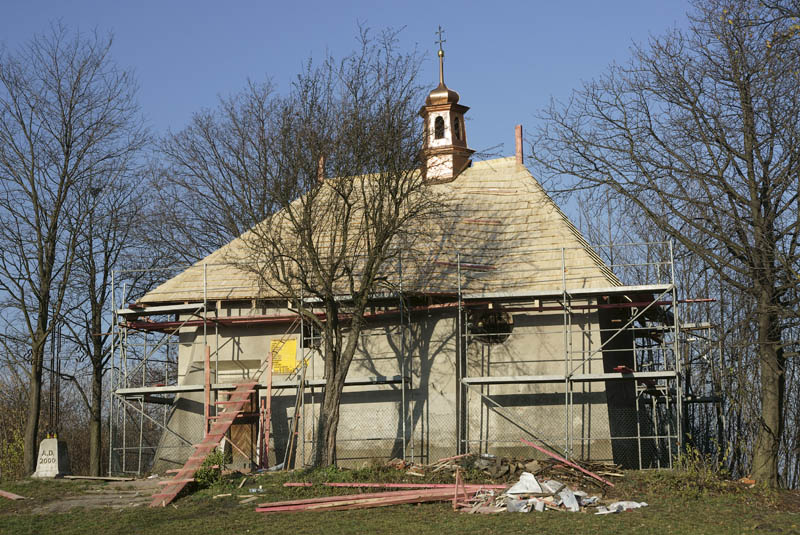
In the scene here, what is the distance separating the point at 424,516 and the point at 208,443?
5568 mm

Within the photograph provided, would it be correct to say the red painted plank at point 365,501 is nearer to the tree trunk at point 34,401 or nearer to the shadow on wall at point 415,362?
the shadow on wall at point 415,362

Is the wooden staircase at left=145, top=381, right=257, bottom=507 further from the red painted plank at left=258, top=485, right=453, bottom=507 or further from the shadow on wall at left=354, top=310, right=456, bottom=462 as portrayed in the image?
the shadow on wall at left=354, top=310, right=456, bottom=462

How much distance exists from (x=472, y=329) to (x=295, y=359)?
4.15 meters

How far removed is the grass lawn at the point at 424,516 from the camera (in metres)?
13.7

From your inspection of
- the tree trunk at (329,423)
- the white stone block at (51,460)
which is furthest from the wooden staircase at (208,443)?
the white stone block at (51,460)

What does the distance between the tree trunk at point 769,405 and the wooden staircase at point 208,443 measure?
10.4 metres

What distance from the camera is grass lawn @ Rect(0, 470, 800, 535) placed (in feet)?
45.0

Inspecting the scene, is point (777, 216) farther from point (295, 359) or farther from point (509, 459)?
point (295, 359)

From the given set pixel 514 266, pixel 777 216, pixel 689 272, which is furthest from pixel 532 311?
pixel 689 272

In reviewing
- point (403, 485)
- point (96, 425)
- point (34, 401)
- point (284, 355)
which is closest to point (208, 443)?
point (284, 355)

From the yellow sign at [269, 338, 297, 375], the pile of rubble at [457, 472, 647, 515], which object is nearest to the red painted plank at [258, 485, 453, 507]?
the pile of rubble at [457, 472, 647, 515]

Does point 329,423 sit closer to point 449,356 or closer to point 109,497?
point 449,356

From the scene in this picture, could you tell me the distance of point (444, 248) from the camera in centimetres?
2177

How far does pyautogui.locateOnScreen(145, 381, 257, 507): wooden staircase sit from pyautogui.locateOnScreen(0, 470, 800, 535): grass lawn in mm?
279
